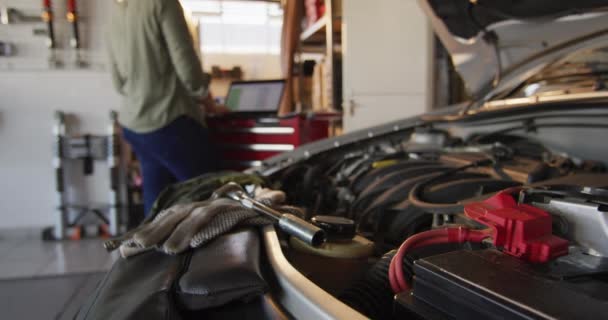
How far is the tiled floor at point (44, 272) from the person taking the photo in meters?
1.43

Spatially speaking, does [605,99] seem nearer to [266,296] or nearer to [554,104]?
[554,104]

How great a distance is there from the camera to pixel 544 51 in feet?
3.04

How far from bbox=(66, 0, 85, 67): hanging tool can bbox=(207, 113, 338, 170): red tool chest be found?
122 centimetres

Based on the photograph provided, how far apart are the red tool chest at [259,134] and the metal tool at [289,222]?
1124mm

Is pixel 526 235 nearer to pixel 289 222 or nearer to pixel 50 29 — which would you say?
pixel 289 222

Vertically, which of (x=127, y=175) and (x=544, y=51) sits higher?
(x=544, y=51)

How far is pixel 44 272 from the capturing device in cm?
203

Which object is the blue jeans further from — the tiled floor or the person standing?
the tiled floor

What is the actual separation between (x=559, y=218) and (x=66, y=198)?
9.50 ft

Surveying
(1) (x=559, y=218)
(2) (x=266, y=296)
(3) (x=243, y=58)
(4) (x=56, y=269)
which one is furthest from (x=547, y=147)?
(3) (x=243, y=58)

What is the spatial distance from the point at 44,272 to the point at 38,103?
112 cm

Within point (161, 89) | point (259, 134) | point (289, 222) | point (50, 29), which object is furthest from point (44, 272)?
point (289, 222)

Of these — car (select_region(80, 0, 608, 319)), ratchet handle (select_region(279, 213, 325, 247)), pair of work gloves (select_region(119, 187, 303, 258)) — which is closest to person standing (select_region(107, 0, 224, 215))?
car (select_region(80, 0, 608, 319))

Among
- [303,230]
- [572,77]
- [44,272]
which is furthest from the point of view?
[44,272]
